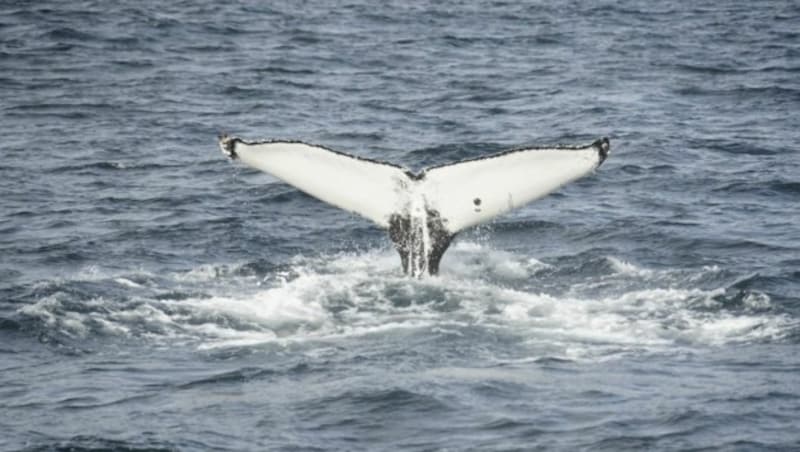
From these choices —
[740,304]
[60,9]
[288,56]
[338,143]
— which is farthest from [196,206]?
[60,9]

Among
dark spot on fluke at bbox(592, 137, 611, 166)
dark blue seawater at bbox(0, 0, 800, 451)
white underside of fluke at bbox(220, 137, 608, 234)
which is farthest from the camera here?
white underside of fluke at bbox(220, 137, 608, 234)

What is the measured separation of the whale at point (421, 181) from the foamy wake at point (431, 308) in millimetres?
735

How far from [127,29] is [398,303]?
23450mm

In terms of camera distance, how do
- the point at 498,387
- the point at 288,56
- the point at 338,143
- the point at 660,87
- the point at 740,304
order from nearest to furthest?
1. the point at 498,387
2. the point at 740,304
3. the point at 338,143
4. the point at 660,87
5. the point at 288,56

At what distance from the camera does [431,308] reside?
50.8 feet

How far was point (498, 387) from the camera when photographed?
13102 mm

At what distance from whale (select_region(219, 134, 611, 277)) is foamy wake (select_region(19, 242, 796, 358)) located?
0.73m

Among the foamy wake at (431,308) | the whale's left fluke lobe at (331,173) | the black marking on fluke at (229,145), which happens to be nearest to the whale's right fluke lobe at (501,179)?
the whale's left fluke lobe at (331,173)

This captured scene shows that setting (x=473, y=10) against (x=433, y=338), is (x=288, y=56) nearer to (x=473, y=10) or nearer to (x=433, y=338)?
(x=473, y=10)

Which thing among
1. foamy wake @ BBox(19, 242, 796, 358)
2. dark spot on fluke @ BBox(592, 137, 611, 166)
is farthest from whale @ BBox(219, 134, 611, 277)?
foamy wake @ BBox(19, 242, 796, 358)

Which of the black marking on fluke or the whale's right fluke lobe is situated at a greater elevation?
the black marking on fluke

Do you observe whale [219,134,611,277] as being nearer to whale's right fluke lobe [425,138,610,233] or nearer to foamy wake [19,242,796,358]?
whale's right fluke lobe [425,138,610,233]

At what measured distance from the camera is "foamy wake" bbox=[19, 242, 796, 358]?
14.8 meters

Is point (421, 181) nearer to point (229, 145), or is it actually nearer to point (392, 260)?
point (229, 145)
